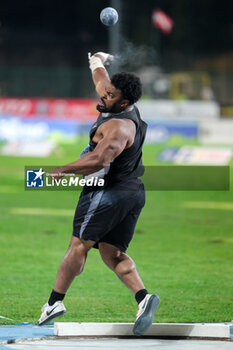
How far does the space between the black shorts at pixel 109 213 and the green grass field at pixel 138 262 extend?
1221mm

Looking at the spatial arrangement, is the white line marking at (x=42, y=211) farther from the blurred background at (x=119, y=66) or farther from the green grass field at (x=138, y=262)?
the blurred background at (x=119, y=66)

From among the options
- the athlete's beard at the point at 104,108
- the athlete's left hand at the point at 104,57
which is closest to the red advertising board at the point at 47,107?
the athlete's left hand at the point at 104,57

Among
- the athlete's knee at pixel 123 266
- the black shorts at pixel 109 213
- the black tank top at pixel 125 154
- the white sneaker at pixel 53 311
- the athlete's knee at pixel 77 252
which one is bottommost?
the white sneaker at pixel 53 311

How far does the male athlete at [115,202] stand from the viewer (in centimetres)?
550

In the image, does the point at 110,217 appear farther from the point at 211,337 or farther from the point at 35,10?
the point at 35,10

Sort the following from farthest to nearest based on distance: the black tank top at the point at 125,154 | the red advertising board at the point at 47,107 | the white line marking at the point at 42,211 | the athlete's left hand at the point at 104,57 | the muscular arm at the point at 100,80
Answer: the red advertising board at the point at 47,107, the white line marking at the point at 42,211, the athlete's left hand at the point at 104,57, the muscular arm at the point at 100,80, the black tank top at the point at 125,154

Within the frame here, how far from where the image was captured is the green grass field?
7168 mm

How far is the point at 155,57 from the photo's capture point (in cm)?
5009

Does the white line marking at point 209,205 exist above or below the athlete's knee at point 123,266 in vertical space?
below

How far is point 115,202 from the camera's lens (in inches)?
220

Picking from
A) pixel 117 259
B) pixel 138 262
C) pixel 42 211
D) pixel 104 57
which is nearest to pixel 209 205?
pixel 42 211

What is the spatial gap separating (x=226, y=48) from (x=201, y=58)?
207 cm

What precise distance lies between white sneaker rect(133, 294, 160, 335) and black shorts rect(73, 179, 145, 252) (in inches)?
17.5

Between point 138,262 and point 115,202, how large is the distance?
13.6 ft
